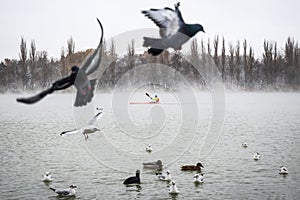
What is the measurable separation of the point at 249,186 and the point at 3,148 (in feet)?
27.3

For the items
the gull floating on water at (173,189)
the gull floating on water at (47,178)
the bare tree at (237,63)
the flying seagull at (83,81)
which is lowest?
the gull floating on water at (173,189)

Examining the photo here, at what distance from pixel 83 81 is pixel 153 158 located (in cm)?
927

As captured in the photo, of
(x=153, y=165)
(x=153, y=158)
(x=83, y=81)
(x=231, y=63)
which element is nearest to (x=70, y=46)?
(x=83, y=81)

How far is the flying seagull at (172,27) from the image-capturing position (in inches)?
130

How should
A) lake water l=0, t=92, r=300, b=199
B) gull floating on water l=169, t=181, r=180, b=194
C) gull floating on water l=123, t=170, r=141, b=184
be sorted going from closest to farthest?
gull floating on water l=169, t=181, r=180, b=194
lake water l=0, t=92, r=300, b=199
gull floating on water l=123, t=170, r=141, b=184

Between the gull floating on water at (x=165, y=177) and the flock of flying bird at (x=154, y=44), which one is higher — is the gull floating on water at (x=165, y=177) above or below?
below

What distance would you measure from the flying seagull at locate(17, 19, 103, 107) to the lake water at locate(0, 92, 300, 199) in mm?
3425

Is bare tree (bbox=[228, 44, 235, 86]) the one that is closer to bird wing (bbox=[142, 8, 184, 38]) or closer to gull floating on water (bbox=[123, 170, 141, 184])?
gull floating on water (bbox=[123, 170, 141, 184])

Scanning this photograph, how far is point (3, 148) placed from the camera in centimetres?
1375

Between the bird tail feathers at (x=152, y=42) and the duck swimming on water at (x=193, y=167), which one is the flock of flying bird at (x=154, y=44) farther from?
the duck swimming on water at (x=193, y=167)

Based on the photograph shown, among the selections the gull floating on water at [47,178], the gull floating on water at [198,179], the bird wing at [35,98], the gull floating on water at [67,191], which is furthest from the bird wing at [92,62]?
the gull floating on water at [47,178]

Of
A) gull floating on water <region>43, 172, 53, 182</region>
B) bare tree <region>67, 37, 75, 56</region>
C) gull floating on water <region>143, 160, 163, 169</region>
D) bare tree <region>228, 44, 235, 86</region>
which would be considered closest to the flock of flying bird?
bare tree <region>67, 37, 75, 56</region>

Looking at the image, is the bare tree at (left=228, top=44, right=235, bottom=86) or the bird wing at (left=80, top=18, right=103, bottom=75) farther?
the bare tree at (left=228, top=44, right=235, bottom=86)

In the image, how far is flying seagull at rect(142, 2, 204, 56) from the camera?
3293 millimetres
